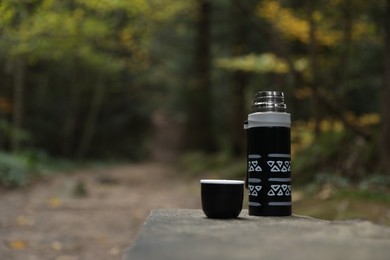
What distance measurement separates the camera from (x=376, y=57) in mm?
15273

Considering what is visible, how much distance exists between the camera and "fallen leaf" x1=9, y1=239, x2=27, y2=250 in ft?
21.4

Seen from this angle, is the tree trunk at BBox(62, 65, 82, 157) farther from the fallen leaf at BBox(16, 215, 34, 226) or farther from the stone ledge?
the stone ledge

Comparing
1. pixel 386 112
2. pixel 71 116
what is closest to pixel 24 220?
pixel 386 112

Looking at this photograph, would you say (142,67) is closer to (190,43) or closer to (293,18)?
(190,43)

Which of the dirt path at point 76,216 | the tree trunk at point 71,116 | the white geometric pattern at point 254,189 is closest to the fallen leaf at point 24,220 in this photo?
the dirt path at point 76,216

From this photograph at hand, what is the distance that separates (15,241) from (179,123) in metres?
38.2

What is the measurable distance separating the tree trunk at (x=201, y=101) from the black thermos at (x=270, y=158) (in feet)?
59.3

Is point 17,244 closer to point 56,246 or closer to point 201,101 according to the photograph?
point 56,246

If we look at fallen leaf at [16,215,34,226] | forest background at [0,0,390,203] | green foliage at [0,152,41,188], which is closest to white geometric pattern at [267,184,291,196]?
forest background at [0,0,390,203]

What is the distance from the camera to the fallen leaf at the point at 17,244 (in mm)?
6516

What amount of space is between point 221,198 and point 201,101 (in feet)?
63.8

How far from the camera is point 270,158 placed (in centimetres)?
234

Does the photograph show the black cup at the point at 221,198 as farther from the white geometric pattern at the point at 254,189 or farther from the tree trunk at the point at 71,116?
the tree trunk at the point at 71,116

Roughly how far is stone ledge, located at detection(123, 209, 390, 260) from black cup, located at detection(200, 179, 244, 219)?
5.3 inches
